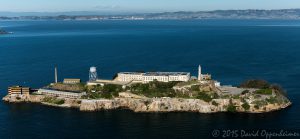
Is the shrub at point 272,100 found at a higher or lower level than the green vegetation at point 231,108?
higher

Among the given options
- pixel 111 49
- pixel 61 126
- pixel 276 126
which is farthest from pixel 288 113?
pixel 111 49

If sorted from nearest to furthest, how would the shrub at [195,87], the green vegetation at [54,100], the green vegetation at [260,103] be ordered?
the green vegetation at [260,103] < the shrub at [195,87] < the green vegetation at [54,100]

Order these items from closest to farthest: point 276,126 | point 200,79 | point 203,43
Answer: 1. point 276,126
2. point 200,79
3. point 203,43

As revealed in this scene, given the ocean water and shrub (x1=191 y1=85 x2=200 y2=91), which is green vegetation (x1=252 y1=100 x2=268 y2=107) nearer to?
the ocean water

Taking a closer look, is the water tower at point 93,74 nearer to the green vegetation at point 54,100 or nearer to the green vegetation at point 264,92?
the green vegetation at point 54,100

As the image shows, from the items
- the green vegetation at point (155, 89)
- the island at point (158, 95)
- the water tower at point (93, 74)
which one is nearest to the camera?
the island at point (158, 95)

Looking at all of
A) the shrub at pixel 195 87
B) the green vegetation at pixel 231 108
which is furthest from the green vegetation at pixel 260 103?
the shrub at pixel 195 87

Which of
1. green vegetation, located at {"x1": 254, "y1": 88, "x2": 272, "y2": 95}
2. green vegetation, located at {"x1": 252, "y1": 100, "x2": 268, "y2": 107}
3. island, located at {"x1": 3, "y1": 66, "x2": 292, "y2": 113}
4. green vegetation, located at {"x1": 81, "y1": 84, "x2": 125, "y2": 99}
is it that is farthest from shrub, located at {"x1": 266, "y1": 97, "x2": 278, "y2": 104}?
green vegetation, located at {"x1": 81, "y1": 84, "x2": 125, "y2": 99}

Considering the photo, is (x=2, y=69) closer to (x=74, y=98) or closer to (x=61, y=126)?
(x=74, y=98)
